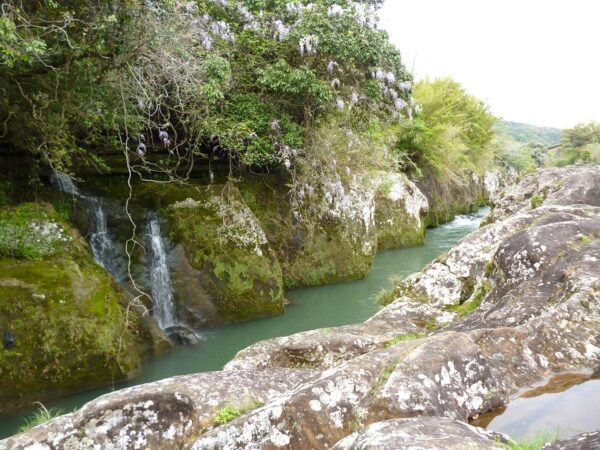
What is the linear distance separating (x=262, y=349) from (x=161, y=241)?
21.8 feet

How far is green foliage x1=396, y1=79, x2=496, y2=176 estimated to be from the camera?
82.1 feet

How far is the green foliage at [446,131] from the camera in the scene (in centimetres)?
2502

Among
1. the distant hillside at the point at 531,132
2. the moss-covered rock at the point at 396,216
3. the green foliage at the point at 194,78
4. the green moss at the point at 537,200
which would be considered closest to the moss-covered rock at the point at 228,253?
the green foliage at the point at 194,78

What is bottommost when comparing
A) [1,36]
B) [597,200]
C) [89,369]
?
[89,369]

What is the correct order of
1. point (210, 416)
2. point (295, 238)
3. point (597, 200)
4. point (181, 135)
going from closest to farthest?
point (210, 416) < point (597, 200) < point (181, 135) < point (295, 238)

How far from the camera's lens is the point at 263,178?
14.2 meters

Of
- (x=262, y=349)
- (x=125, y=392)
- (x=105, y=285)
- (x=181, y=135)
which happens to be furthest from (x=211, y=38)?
(x=125, y=392)

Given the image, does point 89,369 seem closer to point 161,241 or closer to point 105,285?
point 105,285

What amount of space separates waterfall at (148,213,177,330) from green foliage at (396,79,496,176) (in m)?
11.8

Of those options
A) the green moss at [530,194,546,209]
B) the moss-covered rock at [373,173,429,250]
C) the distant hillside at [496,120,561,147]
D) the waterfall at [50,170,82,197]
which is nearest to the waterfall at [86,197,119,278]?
the waterfall at [50,170,82,197]

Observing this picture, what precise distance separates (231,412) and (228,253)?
26.8 feet

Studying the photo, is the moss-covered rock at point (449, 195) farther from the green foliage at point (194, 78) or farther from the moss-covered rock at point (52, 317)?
the moss-covered rock at point (52, 317)

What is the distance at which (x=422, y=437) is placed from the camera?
2240mm

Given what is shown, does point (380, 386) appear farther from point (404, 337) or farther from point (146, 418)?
point (404, 337)
